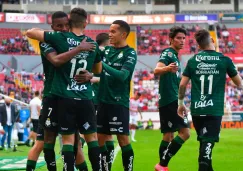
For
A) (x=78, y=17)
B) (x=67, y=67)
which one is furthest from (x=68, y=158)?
(x=78, y=17)

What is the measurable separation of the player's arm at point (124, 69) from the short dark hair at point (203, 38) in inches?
43.7

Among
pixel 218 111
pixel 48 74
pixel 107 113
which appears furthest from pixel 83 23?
pixel 218 111

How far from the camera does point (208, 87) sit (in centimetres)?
806

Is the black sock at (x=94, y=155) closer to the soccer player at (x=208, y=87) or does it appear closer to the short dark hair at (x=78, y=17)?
the short dark hair at (x=78, y=17)

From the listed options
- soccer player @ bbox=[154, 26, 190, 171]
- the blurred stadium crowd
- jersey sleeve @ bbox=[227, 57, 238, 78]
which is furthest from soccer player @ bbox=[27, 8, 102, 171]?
the blurred stadium crowd

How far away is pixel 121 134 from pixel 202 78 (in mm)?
1588

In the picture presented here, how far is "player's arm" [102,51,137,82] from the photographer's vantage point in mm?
7254

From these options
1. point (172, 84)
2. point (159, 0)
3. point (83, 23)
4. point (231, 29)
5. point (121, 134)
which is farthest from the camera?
point (159, 0)

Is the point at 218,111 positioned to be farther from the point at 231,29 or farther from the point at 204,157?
the point at 231,29

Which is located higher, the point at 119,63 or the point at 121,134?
the point at 119,63

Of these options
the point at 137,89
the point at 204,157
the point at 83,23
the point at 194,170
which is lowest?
the point at 137,89

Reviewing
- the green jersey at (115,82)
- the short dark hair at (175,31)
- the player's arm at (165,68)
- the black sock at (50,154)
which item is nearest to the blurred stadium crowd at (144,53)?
the short dark hair at (175,31)

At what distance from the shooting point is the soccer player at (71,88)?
6.57 m

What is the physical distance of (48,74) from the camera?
7.52 metres
